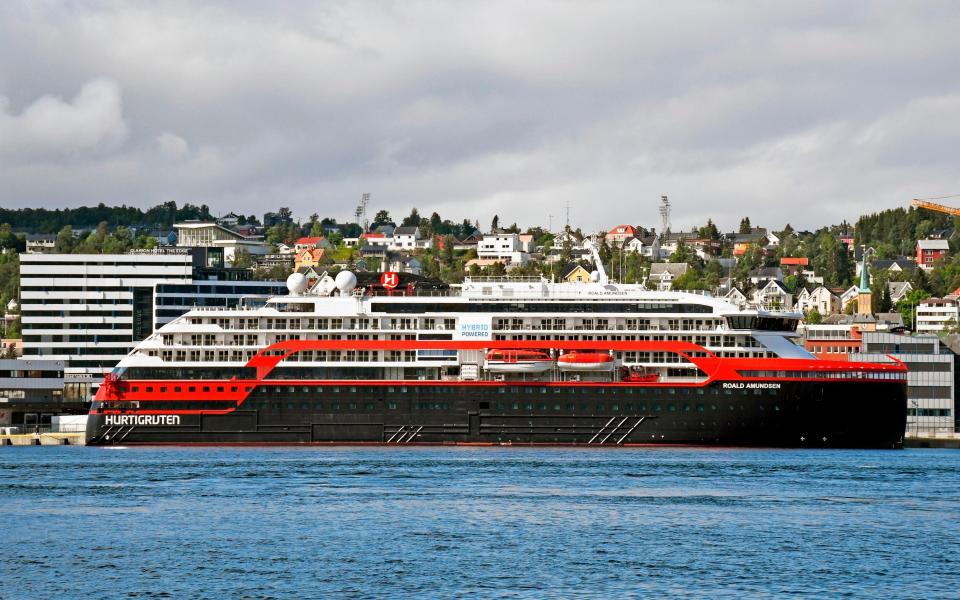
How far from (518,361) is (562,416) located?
336 centimetres

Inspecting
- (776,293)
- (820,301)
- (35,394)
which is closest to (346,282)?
(35,394)

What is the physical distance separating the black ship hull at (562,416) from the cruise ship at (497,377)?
0.07 metres

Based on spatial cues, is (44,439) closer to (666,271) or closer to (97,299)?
(97,299)

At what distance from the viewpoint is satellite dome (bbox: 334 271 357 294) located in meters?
76.2

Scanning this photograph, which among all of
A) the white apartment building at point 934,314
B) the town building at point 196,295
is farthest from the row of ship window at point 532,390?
the white apartment building at point 934,314

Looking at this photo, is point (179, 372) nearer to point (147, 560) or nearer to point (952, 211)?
point (147, 560)

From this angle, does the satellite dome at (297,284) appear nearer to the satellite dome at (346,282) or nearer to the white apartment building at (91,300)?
the satellite dome at (346,282)

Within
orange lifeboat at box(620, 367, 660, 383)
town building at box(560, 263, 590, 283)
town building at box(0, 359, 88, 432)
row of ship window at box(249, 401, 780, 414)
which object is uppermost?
town building at box(560, 263, 590, 283)

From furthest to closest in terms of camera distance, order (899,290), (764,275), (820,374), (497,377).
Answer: (764,275) < (899,290) < (497,377) < (820,374)

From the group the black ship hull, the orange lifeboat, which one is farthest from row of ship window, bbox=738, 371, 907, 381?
the orange lifeboat

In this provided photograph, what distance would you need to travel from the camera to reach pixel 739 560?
133ft

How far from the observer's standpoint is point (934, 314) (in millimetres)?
166625

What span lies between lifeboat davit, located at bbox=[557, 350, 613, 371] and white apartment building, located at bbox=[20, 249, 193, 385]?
6830cm

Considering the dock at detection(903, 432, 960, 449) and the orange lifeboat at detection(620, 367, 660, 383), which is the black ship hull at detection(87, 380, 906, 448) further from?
the dock at detection(903, 432, 960, 449)
